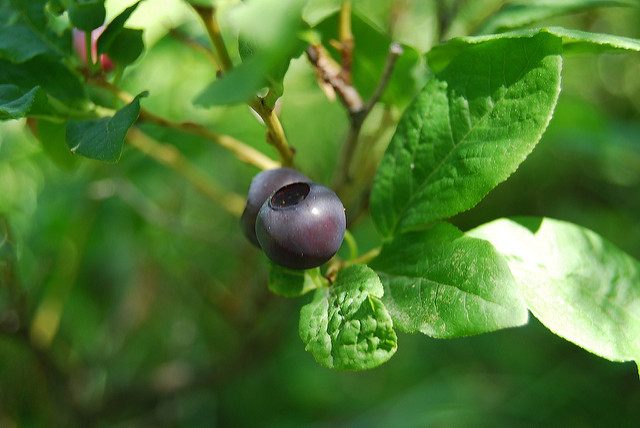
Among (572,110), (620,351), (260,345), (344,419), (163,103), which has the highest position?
(620,351)

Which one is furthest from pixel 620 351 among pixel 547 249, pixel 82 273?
pixel 82 273

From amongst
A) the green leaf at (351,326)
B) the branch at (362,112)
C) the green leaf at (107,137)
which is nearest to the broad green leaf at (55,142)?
the green leaf at (107,137)

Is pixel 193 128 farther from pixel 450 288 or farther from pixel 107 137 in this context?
pixel 450 288

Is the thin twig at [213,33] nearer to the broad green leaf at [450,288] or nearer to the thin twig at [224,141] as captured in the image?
the thin twig at [224,141]

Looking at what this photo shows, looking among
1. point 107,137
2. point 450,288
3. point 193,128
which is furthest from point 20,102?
point 450,288

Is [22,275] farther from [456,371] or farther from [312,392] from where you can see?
[456,371]

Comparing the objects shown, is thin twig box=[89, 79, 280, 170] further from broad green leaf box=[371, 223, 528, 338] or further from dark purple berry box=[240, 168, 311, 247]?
broad green leaf box=[371, 223, 528, 338]

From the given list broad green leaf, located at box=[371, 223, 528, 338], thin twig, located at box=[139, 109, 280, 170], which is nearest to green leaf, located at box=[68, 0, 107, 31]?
thin twig, located at box=[139, 109, 280, 170]
